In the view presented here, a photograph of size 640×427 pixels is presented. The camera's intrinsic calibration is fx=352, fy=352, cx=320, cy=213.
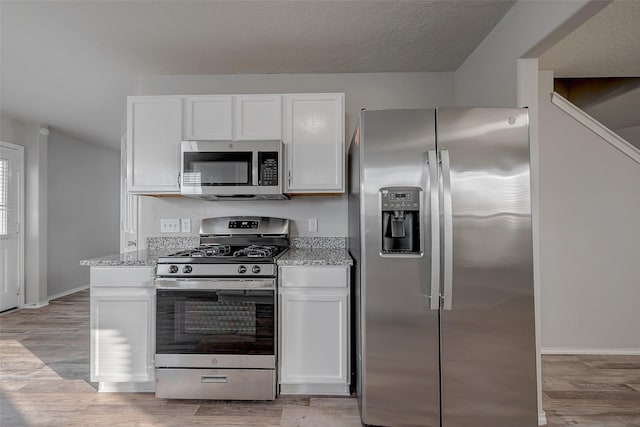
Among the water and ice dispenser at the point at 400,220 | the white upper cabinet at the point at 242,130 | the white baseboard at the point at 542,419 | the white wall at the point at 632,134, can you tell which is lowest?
the white baseboard at the point at 542,419

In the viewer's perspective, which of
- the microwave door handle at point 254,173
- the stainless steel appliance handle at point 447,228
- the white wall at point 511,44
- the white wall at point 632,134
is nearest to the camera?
the white wall at point 511,44

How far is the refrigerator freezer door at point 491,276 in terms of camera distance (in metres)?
1.90

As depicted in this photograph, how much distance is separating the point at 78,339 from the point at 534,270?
155 inches

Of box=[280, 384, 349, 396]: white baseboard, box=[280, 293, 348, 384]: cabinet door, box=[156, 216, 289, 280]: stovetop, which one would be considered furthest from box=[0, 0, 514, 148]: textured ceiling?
box=[280, 384, 349, 396]: white baseboard

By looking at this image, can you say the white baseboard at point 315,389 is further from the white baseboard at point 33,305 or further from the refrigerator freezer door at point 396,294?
the white baseboard at point 33,305

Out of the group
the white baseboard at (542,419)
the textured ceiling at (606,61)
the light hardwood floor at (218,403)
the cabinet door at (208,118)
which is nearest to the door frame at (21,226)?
the light hardwood floor at (218,403)

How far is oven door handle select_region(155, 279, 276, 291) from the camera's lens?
222 centimetres

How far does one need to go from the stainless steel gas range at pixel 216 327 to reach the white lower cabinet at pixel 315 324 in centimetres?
10

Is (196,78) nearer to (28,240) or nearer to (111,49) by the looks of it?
(111,49)

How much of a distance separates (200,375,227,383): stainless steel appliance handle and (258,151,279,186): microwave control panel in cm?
132

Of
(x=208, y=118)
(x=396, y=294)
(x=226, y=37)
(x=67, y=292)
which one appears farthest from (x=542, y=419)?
(x=67, y=292)

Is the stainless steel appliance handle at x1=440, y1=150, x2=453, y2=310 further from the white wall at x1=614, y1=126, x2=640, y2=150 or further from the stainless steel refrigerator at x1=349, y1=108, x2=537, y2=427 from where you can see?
the white wall at x1=614, y1=126, x2=640, y2=150

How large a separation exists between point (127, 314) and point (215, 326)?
2.02 feet

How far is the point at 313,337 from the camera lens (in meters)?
Result: 2.28
